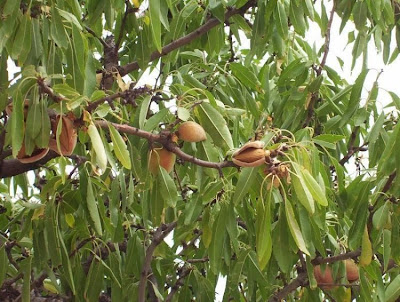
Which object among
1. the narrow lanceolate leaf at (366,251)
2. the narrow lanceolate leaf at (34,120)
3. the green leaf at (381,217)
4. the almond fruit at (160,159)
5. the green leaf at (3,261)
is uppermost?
the narrow lanceolate leaf at (34,120)

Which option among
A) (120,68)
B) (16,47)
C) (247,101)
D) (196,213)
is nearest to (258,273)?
(196,213)

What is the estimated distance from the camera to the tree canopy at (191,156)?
147 cm

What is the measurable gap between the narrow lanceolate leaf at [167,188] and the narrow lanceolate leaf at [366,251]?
49 centimetres

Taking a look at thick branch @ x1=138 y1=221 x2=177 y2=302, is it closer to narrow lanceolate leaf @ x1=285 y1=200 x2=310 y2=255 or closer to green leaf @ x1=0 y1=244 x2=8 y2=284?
green leaf @ x1=0 y1=244 x2=8 y2=284

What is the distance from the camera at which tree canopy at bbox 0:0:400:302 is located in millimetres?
1474

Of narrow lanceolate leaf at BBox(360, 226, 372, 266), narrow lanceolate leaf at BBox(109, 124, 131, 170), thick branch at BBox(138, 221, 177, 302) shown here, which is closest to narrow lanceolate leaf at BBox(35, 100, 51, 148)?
narrow lanceolate leaf at BBox(109, 124, 131, 170)

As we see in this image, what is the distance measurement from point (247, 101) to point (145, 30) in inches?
13.7

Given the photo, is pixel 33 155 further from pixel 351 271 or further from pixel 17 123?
pixel 351 271

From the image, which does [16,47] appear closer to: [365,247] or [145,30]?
[145,30]

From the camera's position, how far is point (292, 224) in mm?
1406

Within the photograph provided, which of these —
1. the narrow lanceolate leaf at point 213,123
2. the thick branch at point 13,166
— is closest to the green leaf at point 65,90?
the narrow lanceolate leaf at point 213,123

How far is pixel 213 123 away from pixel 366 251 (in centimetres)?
53

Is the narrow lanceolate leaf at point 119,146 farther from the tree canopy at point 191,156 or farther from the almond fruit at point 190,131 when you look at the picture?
the almond fruit at point 190,131

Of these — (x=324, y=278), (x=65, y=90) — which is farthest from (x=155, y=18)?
(x=324, y=278)
